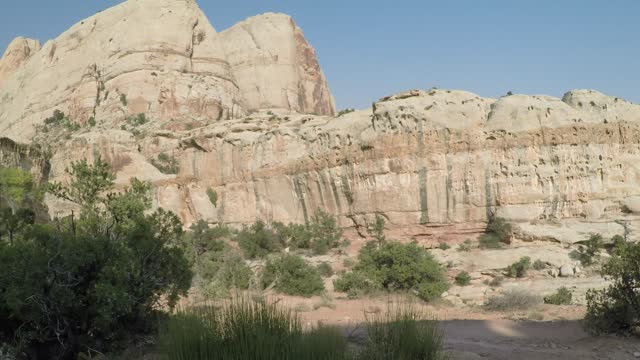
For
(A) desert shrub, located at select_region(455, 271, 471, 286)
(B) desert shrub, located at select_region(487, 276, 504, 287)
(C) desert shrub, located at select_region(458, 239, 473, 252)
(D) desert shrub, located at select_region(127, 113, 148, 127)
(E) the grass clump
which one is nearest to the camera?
(E) the grass clump

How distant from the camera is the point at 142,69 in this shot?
51.6 meters

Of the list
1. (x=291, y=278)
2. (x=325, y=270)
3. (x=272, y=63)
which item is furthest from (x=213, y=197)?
(x=272, y=63)

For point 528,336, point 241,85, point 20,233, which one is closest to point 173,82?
point 241,85

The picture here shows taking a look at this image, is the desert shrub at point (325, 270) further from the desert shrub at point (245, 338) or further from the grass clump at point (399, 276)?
the desert shrub at point (245, 338)

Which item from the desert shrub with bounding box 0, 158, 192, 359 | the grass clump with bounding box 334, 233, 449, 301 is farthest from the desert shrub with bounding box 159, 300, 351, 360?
the grass clump with bounding box 334, 233, 449, 301

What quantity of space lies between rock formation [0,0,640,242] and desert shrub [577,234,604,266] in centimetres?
94

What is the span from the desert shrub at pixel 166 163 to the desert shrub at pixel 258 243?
1112 cm

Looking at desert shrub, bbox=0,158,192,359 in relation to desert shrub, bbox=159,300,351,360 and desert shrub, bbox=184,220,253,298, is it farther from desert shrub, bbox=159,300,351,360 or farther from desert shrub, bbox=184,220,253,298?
desert shrub, bbox=184,220,253,298

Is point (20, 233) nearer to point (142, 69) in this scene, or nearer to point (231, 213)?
point (231, 213)

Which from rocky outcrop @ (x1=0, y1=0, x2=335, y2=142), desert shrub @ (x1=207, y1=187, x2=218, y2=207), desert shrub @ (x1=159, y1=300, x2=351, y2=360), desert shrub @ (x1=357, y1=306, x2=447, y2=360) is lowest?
desert shrub @ (x1=357, y1=306, x2=447, y2=360)

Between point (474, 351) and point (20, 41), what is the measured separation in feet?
314

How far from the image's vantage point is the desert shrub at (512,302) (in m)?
13.9

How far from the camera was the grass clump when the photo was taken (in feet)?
51.2

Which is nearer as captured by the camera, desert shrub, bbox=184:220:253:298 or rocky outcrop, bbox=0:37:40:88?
desert shrub, bbox=184:220:253:298
